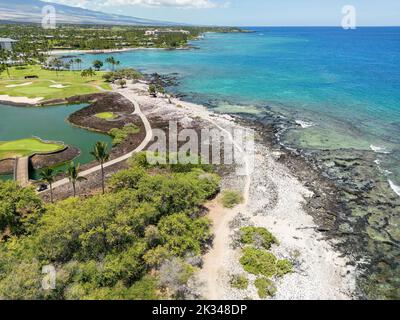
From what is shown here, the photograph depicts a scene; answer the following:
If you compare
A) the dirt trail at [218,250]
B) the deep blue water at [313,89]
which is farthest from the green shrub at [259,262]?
the deep blue water at [313,89]

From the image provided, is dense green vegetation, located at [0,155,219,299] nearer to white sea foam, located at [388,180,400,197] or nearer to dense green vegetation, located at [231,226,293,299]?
dense green vegetation, located at [231,226,293,299]

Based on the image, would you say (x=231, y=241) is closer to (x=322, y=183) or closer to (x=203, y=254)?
(x=203, y=254)

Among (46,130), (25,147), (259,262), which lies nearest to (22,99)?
(46,130)

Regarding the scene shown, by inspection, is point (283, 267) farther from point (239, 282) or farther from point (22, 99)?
point (22, 99)

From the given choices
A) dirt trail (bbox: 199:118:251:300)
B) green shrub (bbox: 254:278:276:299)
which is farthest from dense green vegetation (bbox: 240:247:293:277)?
dirt trail (bbox: 199:118:251:300)

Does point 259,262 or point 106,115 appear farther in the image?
point 106,115

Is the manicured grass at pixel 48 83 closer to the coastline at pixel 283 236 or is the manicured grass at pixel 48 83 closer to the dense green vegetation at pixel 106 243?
the coastline at pixel 283 236
